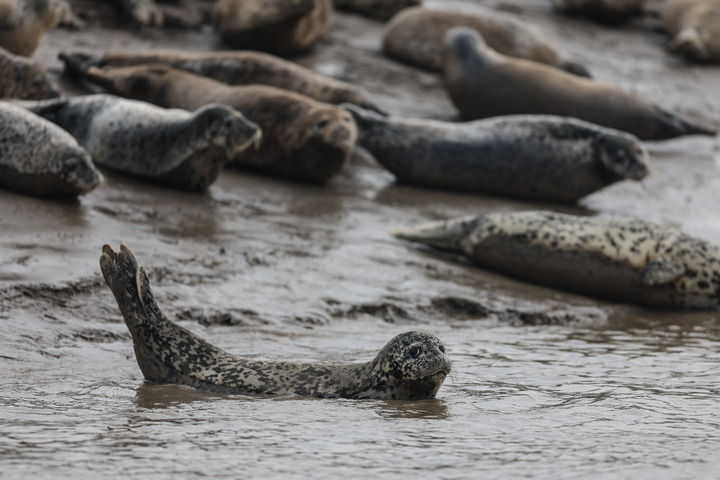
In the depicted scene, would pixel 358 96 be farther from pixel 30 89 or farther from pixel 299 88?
pixel 30 89

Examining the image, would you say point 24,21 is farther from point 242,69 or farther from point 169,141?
point 169,141

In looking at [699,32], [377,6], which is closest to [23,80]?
[377,6]

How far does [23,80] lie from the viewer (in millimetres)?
8977

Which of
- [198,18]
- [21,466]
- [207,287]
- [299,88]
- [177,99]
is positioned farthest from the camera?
[198,18]

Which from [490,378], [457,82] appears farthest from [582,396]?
[457,82]

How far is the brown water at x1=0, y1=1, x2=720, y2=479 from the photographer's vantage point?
11.5ft

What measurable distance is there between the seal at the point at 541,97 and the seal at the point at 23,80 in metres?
4.11

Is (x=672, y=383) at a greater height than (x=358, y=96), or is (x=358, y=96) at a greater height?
(x=358, y=96)

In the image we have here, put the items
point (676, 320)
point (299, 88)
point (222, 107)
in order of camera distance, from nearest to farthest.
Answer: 1. point (676, 320)
2. point (222, 107)
3. point (299, 88)

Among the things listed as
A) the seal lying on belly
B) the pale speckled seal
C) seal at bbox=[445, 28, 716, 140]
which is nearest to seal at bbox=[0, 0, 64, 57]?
the seal lying on belly

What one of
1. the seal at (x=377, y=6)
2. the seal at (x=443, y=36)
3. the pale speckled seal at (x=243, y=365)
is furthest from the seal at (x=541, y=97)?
the pale speckled seal at (x=243, y=365)

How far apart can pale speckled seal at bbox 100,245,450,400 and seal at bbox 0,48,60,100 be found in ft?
15.6

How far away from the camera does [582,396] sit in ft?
14.9

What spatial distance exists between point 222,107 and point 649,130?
16.5ft
